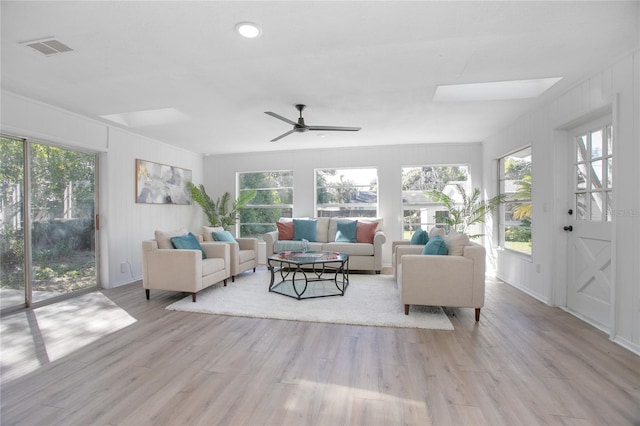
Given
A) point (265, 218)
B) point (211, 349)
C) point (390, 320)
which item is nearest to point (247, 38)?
point (211, 349)

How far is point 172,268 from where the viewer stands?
358 cm

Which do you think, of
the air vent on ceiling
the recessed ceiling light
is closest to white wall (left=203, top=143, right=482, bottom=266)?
the recessed ceiling light

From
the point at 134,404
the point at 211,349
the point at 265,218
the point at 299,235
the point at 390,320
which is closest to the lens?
the point at 134,404

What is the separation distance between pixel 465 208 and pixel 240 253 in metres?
4.02

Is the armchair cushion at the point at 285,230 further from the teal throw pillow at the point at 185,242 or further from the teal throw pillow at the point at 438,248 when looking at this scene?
the teal throw pillow at the point at 438,248

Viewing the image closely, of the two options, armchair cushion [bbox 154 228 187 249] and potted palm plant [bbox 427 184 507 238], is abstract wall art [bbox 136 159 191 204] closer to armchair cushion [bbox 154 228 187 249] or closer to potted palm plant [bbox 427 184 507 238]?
armchair cushion [bbox 154 228 187 249]

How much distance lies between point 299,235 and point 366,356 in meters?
3.54

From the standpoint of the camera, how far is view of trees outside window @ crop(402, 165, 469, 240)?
5777 millimetres

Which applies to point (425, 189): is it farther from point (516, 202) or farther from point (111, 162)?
point (111, 162)

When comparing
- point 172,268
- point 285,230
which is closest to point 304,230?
point 285,230

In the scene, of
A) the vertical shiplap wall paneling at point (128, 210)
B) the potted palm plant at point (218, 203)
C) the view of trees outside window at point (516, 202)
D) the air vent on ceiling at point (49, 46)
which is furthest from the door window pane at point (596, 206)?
the vertical shiplap wall paneling at point (128, 210)

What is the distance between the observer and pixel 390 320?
2932 millimetres

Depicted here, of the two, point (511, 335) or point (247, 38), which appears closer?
point (247, 38)

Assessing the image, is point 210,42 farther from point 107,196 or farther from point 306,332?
point 107,196
